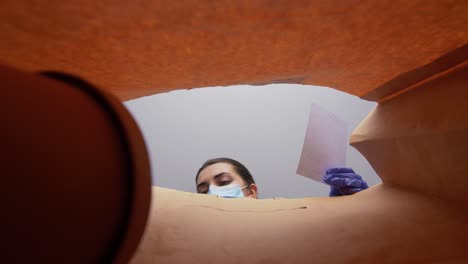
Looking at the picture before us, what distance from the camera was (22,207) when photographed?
0.34m

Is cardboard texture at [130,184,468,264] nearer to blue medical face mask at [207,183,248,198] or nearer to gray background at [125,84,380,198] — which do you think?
blue medical face mask at [207,183,248,198]

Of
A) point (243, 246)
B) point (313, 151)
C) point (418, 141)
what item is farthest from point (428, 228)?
point (313, 151)

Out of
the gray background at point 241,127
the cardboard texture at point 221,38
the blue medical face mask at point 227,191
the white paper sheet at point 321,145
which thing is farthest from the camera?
the gray background at point 241,127

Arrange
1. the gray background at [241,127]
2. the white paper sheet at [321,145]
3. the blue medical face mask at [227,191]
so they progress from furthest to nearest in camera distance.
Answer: the gray background at [241,127]
the blue medical face mask at [227,191]
the white paper sheet at [321,145]

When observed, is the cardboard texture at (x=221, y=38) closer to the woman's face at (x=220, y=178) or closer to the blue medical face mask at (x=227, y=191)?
the blue medical face mask at (x=227, y=191)

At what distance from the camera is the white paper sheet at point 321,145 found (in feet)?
5.48

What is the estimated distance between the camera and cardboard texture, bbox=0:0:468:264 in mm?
836

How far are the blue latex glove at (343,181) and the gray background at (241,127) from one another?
13.8 feet

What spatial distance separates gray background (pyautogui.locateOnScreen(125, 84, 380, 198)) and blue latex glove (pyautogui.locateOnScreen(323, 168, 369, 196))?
166 inches

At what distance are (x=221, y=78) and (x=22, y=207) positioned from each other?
36.1 inches

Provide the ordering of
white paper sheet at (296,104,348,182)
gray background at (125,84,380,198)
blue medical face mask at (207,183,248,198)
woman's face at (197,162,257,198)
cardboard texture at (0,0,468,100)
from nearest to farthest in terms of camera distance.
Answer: cardboard texture at (0,0,468,100), white paper sheet at (296,104,348,182), blue medical face mask at (207,183,248,198), woman's face at (197,162,257,198), gray background at (125,84,380,198)

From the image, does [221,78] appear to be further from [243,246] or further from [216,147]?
[216,147]

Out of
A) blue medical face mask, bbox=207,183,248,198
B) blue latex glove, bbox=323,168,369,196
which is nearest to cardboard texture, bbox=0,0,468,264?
blue latex glove, bbox=323,168,369,196

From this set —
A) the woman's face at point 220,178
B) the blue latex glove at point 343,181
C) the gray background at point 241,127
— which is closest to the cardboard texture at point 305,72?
the blue latex glove at point 343,181
